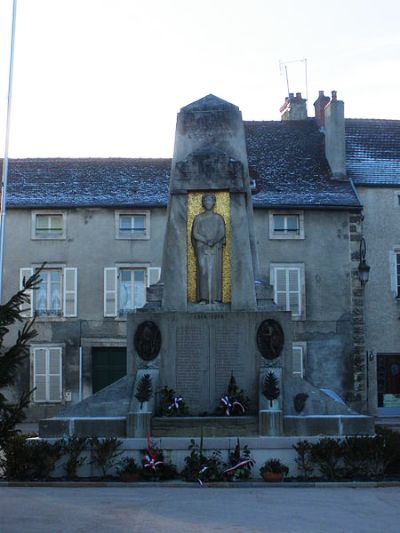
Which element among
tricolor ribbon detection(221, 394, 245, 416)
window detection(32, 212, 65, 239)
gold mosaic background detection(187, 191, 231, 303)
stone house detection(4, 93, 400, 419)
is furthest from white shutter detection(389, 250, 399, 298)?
tricolor ribbon detection(221, 394, 245, 416)

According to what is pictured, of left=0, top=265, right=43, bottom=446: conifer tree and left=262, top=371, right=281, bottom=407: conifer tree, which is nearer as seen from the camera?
left=0, top=265, right=43, bottom=446: conifer tree

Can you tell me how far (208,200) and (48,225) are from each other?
18920 mm

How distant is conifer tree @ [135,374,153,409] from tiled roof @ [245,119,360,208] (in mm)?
19577

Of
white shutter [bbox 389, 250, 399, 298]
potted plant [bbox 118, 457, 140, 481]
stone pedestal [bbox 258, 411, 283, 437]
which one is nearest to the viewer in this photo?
potted plant [bbox 118, 457, 140, 481]

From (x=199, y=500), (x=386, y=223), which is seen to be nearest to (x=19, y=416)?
(x=199, y=500)

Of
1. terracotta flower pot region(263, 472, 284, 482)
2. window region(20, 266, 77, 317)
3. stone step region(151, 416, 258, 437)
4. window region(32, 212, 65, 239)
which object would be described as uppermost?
window region(32, 212, 65, 239)

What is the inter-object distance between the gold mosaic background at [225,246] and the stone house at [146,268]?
1715 cm

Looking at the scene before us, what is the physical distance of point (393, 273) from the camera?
112 ft

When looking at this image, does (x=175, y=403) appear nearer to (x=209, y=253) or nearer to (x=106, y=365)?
(x=209, y=253)

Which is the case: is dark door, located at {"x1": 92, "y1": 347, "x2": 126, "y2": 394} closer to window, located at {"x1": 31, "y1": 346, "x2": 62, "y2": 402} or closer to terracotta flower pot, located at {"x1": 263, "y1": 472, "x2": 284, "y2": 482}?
window, located at {"x1": 31, "y1": 346, "x2": 62, "y2": 402}

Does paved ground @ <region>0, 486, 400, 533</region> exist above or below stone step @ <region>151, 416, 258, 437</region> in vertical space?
below

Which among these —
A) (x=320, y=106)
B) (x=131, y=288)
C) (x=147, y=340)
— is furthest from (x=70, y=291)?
(x=147, y=340)

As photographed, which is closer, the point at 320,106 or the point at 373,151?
the point at 373,151

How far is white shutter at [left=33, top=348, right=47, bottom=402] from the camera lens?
3234 centimetres
